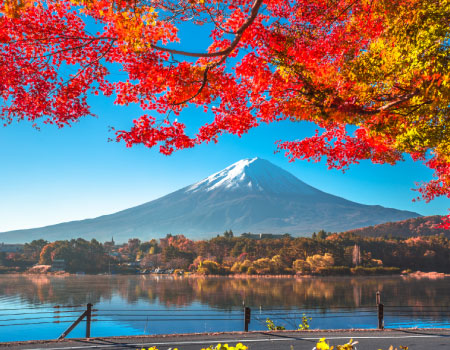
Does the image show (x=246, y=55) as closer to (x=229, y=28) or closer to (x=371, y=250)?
(x=229, y=28)

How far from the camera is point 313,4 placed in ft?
24.3

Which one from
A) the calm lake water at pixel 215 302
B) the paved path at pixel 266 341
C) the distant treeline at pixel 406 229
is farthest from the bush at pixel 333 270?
the distant treeline at pixel 406 229

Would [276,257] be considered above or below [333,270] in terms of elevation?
above

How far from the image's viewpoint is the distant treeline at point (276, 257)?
8550 cm

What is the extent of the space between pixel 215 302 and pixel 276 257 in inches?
1277

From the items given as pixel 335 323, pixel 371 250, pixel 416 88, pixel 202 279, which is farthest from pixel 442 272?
pixel 416 88

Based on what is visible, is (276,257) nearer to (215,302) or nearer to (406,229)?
(215,302)

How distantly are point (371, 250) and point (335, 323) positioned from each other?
5776cm

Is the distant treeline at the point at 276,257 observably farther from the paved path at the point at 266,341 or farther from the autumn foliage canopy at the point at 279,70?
the autumn foliage canopy at the point at 279,70

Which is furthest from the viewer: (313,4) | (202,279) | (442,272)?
(442,272)

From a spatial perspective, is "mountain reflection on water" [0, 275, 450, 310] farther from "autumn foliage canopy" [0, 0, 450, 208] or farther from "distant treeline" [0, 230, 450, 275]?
"autumn foliage canopy" [0, 0, 450, 208]

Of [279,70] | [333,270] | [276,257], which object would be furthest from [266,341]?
[276,257]

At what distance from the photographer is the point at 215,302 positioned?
56562 millimetres

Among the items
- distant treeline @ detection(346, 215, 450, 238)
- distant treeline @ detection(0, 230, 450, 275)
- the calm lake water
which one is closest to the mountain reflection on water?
the calm lake water
